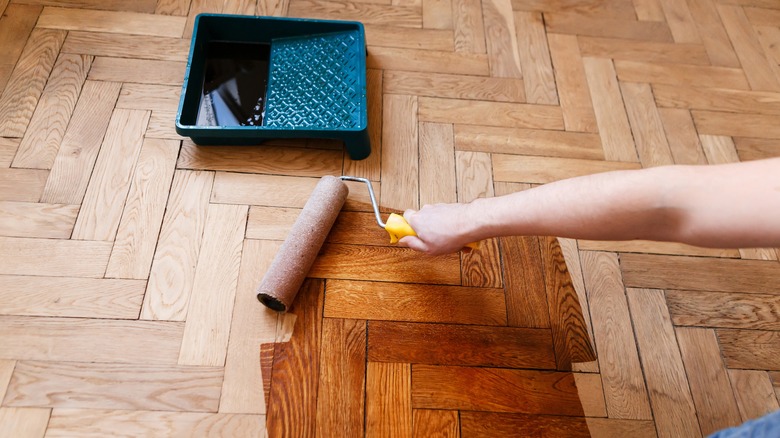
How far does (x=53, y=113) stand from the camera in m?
1.31

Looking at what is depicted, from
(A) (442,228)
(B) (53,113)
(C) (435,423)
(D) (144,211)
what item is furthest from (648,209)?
(B) (53,113)

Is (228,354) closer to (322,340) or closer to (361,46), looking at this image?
(322,340)

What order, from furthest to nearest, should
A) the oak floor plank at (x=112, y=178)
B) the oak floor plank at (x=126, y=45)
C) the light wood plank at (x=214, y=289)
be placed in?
the oak floor plank at (x=126, y=45)
the oak floor plank at (x=112, y=178)
the light wood plank at (x=214, y=289)

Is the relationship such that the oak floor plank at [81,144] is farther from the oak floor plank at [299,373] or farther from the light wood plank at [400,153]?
the light wood plank at [400,153]

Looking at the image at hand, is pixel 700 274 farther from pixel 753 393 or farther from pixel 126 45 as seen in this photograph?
pixel 126 45

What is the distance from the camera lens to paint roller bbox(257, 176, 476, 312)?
1.05 meters

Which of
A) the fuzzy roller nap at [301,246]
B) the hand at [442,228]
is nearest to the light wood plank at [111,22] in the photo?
the fuzzy roller nap at [301,246]

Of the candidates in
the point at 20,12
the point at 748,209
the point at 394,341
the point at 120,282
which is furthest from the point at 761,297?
the point at 20,12

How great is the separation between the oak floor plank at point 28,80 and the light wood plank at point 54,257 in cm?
30

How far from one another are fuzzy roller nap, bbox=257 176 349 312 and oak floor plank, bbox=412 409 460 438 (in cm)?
33

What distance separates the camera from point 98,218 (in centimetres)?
118

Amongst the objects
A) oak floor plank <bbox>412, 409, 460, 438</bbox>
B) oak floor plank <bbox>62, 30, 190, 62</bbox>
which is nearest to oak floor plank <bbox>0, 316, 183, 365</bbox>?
oak floor plank <bbox>412, 409, 460, 438</bbox>

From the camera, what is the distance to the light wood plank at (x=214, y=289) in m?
1.06

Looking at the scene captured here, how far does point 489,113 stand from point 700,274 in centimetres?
62
